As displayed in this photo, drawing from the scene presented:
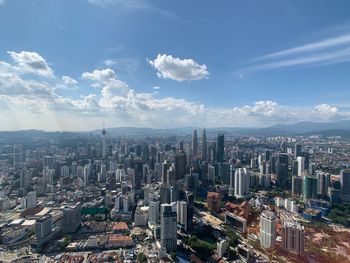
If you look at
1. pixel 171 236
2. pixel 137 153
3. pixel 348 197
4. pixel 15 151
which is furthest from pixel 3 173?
pixel 348 197

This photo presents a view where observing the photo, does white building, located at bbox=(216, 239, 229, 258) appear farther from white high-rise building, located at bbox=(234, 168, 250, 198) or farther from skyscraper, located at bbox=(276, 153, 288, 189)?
skyscraper, located at bbox=(276, 153, 288, 189)

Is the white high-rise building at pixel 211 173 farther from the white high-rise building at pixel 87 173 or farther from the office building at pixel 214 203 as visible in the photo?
the white high-rise building at pixel 87 173

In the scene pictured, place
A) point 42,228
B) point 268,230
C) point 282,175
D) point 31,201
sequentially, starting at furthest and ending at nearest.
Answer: point 282,175
point 31,201
point 42,228
point 268,230

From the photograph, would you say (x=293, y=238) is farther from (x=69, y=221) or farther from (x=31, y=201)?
(x=31, y=201)

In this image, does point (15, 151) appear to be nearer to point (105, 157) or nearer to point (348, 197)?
point (105, 157)

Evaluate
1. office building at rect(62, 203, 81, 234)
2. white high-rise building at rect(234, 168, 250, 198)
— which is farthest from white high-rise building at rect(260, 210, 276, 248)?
office building at rect(62, 203, 81, 234)

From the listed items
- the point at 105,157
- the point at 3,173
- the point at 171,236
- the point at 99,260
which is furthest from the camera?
the point at 105,157

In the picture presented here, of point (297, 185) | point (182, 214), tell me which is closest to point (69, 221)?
point (182, 214)

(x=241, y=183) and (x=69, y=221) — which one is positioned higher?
(x=241, y=183)

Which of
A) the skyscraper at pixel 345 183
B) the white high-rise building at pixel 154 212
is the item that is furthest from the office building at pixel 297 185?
the white high-rise building at pixel 154 212
